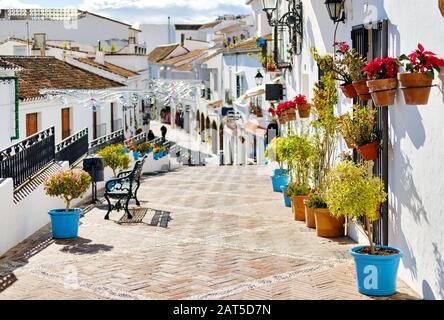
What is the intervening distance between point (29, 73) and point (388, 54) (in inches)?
814

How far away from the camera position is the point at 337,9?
462 inches

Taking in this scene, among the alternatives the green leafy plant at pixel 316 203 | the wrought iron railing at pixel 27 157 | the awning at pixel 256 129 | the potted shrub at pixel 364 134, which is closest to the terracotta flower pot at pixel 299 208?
the green leafy plant at pixel 316 203

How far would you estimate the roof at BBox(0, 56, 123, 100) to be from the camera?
2498 cm

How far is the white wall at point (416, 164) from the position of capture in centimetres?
732

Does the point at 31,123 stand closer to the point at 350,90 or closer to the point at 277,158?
the point at 277,158

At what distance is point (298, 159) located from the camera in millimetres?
13500

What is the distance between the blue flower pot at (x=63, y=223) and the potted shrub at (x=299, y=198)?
4.28 m

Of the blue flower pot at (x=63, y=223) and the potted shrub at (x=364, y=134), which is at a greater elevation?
the potted shrub at (x=364, y=134)

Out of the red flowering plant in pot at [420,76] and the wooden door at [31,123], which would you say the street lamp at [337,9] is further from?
the wooden door at [31,123]

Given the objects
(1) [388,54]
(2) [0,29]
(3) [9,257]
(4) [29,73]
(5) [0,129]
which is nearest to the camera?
(1) [388,54]

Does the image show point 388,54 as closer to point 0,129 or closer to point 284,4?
point 284,4

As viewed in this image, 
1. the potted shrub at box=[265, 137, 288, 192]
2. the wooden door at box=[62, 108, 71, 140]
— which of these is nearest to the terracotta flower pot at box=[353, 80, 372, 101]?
the potted shrub at box=[265, 137, 288, 192]

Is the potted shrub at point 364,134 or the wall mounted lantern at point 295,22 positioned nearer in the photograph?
the potted shrub at point 364,134
